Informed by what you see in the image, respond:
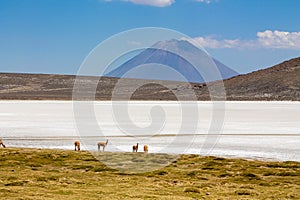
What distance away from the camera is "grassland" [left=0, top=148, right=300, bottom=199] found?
44.8 ft

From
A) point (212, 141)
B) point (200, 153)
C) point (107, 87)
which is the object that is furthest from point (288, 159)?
point (107, 87)

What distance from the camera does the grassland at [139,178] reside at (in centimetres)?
1364

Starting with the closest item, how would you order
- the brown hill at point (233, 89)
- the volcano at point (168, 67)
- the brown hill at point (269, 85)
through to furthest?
1. the volcano at point (168, 67)
2. the brown hill at point (233, 89)
3. the brown hill at point (269, 85)

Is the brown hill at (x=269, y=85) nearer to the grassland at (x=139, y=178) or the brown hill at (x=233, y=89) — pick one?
the brown hill at (x=233, y=89)

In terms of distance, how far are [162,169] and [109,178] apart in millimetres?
3227

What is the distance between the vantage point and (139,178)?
17.3 metres

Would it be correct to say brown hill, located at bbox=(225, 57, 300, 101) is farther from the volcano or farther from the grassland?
the grassland

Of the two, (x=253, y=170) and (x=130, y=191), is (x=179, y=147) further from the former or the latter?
(x=130, y=191)

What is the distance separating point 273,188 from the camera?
15.4m

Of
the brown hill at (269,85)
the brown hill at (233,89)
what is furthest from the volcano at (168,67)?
the brown hill at (269,85)

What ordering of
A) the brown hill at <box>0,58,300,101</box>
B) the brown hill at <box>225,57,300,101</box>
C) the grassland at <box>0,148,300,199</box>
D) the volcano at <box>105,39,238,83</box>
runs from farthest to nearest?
the brown hill at <box>225,57,300,101</box>, the brown hill at <box>0,58,300,101</box>, the volcano at <box>105,39,238,83</box>, the grassland at <box>0,148,300,199</box>

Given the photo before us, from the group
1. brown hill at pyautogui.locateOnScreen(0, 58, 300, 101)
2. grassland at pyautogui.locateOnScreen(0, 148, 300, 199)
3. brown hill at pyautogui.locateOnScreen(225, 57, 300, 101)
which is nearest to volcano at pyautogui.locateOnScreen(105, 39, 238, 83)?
grassland at pyautogui.locateOnScreen(0, 148, 300, 199)

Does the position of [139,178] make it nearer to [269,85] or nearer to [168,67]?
[168,67]

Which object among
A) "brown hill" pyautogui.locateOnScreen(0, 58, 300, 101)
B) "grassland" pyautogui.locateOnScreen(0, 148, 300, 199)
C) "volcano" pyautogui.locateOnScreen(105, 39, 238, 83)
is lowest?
"grassland" pyautogui.locateOnScreen(0, 148, 300, 199)
